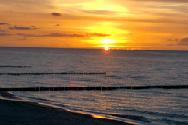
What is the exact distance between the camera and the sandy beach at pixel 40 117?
83.4 feet

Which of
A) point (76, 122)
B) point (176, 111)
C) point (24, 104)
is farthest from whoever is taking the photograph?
point (176, 111)

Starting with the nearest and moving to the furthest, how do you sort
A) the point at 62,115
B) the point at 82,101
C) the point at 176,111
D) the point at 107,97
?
the point at 62,115
the point at 176,111
the point at 82,101
the point at 107,97

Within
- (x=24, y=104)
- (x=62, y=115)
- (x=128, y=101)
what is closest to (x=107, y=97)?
(x=128, y=101)

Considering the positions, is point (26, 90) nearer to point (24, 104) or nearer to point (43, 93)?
point (43, 93)

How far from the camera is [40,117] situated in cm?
2733

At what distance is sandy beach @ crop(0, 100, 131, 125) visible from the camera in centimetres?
2542

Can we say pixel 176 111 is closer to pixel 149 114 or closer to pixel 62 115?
pixel 149 114

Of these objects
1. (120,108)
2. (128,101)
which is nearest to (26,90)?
(128,101)

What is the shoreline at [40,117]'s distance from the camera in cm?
2548

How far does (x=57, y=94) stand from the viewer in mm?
52438

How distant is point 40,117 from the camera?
27.3 m

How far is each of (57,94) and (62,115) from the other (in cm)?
→ 2405

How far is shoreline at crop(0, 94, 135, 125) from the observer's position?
25484 millimetres

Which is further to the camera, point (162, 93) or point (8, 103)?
point (162, 93)
